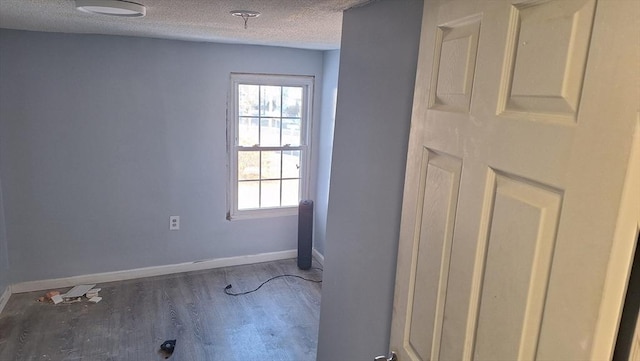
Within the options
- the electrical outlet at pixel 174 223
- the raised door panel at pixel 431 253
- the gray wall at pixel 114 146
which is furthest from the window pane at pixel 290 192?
the raised door panel at pixel 431 253

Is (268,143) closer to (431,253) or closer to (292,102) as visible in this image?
(292,102)

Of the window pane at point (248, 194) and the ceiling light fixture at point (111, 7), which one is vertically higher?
the ceiling light fixture at point (111, 7)

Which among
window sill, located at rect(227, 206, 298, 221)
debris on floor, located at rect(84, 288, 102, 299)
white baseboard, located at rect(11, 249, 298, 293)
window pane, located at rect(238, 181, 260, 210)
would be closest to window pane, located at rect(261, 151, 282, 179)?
window pane, located at rect(238, 181, 260, 210)

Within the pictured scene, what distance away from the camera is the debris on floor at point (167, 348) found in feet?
9.23

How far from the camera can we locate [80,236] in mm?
3588

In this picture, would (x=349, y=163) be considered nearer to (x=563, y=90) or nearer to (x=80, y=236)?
(x=563, y=90)

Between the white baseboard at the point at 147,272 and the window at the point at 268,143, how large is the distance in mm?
443

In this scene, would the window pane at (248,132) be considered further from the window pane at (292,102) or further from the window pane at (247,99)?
the window pane at (292,102)

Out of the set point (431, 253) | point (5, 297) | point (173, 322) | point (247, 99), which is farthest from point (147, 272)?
point (431, 253)

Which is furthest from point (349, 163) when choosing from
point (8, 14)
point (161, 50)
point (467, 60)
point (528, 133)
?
point (161, 50)

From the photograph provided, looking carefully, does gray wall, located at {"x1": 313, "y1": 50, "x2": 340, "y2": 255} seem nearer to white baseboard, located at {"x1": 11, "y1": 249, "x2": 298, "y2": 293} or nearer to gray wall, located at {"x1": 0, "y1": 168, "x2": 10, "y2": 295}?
white baseboard, located at {"x1": 11, "y1": 249, "x2": 298, "y2": 293}

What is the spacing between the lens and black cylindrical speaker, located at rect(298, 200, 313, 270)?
13.5ft

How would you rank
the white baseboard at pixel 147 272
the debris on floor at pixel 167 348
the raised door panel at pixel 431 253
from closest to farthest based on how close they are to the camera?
the raised door panel at pixel 431 253 → the debris on floor at pixel 167 348 → the white baseboard at pixel 147 272

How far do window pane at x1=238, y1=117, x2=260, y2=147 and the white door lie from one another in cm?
294
